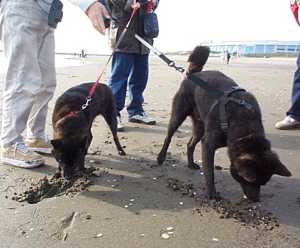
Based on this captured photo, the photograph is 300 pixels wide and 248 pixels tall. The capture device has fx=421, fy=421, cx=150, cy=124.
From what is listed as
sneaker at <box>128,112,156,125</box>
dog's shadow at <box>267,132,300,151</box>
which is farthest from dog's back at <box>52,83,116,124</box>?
dog's shadow at <box>267,132,300,151</box>

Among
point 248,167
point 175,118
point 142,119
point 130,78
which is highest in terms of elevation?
point 130,78

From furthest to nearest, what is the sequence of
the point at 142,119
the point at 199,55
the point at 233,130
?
the point at 142,119, the point at 199,55, the point at 233,130

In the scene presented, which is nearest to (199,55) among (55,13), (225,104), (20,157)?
(225,104)

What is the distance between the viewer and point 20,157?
466 centimetres

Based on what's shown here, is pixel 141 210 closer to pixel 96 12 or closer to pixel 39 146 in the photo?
pixel 96 12

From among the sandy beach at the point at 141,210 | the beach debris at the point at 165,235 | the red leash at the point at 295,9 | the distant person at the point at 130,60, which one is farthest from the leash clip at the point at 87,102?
the red leash at the point at 295,9

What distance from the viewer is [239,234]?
316cm

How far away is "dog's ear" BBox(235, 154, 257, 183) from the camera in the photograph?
11.3ft

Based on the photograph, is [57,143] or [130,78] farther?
[130,78]

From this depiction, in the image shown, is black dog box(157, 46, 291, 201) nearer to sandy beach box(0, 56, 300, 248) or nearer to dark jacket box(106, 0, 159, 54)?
sandy beach box(0, 56, 300, 248)

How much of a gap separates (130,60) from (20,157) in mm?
2622

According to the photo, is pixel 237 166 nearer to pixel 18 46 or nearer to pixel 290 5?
pixel 18 46

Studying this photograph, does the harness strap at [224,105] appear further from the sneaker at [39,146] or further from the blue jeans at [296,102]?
the blue jeans at [296,102]

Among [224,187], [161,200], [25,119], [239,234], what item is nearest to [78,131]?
[25,119]
